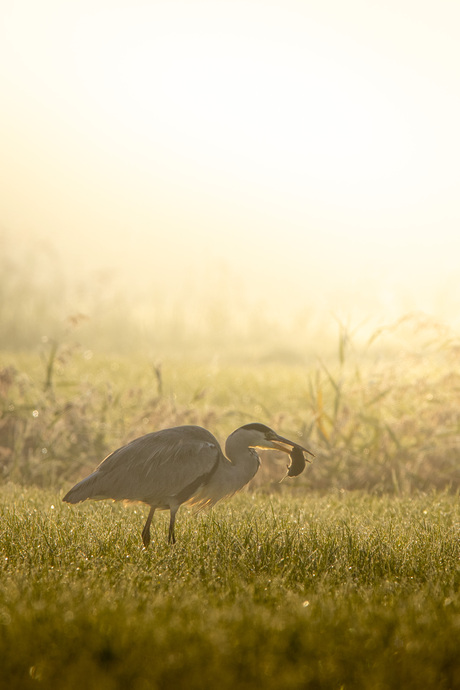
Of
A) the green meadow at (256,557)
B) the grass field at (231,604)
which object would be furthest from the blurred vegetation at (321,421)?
the grass field at (231,604)

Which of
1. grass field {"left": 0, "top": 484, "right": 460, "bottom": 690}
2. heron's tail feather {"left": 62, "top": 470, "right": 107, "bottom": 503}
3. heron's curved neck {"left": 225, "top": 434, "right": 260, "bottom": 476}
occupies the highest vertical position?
heron's curved neck {"left": 225, "top": 434, "right": 260, "bottom": 476}

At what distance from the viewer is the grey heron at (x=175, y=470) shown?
5.91 metres

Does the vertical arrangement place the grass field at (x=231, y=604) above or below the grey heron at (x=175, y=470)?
below

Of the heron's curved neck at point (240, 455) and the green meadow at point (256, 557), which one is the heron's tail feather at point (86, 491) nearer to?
the green meadow at point (256, 557)

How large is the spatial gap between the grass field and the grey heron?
0.32 m

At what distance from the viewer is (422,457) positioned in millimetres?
10102

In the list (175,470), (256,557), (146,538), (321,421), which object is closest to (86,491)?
(146,538)

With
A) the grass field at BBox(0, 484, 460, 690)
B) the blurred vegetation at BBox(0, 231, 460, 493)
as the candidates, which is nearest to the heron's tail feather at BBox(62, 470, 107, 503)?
the grass field at BBox(0, 484, 460, 690)

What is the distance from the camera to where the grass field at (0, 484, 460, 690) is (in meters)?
3.76

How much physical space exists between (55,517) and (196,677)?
3384mm

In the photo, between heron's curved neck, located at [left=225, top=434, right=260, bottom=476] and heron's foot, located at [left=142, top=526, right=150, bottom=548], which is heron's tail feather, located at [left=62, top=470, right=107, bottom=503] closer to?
heron's foot, located at [left=142, top=526, right=150, bottom=548]

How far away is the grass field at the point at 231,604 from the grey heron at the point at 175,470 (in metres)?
0.32

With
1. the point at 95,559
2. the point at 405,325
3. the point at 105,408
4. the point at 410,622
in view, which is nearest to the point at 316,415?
the point at 405,325

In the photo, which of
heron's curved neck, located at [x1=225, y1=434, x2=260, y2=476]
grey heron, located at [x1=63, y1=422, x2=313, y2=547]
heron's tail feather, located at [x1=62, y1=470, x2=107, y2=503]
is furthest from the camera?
heron's curved neck, located at [x1=225, y1=434, x2=260, y2=476]
